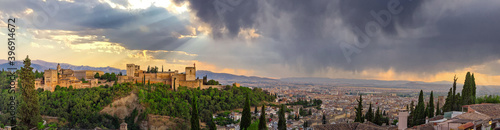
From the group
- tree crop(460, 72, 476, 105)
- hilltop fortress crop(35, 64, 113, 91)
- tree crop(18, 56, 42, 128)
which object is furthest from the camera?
hilltop fortress crop(35, 64, 113, 91)

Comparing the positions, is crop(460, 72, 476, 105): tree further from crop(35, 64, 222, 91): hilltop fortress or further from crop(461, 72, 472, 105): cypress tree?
crop(35, 64, 222, 91): hilltop fortress

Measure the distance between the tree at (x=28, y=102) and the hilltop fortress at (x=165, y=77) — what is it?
41.1 feet

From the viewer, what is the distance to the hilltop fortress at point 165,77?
1167 inches

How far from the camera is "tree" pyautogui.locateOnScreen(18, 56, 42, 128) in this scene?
15.8 m

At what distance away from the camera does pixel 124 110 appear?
2727 cm

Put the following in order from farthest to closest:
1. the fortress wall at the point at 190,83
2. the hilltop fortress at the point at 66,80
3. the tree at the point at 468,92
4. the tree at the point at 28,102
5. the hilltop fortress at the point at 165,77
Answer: the fortress wall at the point at 190,83, the hilltop fortress at the point at 165,77, the hilltop fortress at the point at 66,80, the tree at the point at 468,92, the tree at the point at 28,102

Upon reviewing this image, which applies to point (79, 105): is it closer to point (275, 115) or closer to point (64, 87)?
point (64, 87)

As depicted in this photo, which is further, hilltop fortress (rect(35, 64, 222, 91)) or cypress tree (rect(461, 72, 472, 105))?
hilltop fortress (rect(35, 64, 222, 91))

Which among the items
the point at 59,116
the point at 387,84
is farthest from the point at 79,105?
the point at 387,84

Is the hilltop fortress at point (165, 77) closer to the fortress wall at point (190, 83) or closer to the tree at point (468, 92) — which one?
the fortress wall at point (190, 83)

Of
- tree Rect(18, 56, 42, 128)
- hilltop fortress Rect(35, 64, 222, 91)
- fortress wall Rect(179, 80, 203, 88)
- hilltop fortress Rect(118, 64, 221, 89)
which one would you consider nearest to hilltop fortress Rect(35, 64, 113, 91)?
hilltop fortress Rect(35, 64, 222, 91)

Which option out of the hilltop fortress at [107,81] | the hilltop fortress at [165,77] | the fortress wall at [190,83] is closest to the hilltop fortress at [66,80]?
the hilltop fortress at [107,81]

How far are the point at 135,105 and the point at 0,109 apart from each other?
939cm

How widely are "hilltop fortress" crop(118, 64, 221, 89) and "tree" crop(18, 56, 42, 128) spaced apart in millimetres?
12524
